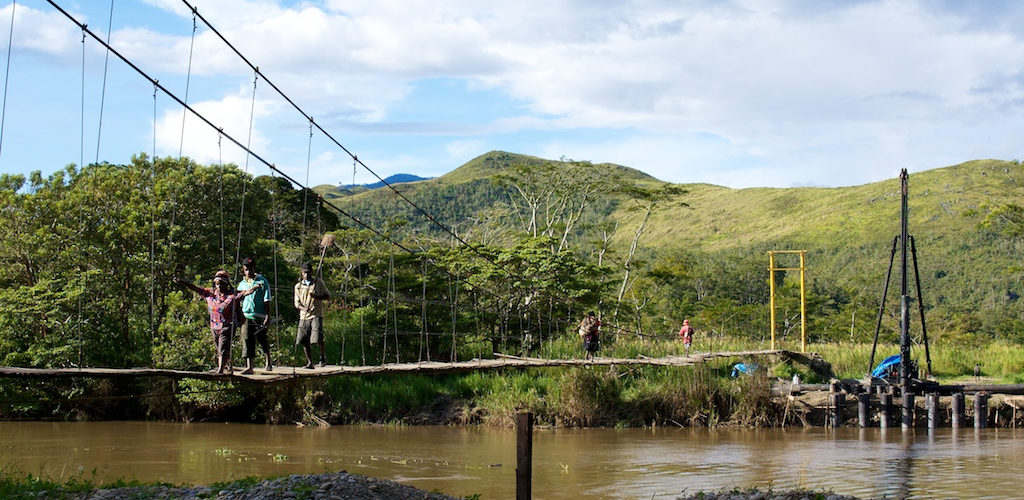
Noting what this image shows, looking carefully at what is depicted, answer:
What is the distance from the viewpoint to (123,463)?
11703 mm

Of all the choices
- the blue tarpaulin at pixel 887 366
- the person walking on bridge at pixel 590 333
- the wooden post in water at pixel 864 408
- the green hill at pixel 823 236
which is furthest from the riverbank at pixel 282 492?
the green hill at pixel 823 236

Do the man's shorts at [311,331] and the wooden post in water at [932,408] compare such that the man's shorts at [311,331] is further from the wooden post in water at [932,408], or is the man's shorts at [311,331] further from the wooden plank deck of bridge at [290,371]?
the wooden post in water at [932,408]

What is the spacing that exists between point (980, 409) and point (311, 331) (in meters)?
10.9

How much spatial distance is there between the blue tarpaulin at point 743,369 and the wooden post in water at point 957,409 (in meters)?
2.99

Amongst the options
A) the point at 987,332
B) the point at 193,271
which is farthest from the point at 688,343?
the point at 987,332

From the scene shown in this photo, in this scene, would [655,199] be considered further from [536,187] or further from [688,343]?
[688,343]

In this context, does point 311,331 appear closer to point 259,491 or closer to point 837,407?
point 259,491

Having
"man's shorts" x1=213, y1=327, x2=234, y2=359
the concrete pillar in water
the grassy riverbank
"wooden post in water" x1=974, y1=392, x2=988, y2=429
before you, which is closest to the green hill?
the grassy riverbank

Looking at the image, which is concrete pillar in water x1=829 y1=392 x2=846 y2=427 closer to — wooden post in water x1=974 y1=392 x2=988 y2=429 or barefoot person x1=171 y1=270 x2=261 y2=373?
wooden post in water x1=974 y1=392 x2=988 y2=429

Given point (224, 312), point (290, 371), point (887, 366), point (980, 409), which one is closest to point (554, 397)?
point (887, 366)

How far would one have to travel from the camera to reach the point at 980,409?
51.4ft

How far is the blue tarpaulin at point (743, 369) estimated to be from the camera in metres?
17.2

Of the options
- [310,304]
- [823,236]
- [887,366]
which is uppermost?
[823,236]

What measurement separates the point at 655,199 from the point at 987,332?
56.9 ft
